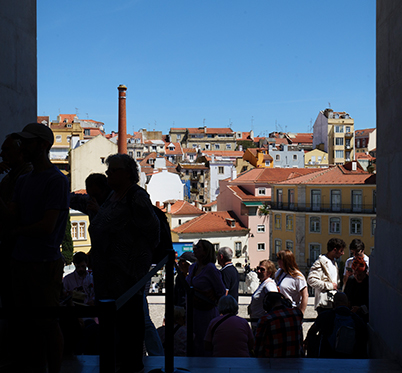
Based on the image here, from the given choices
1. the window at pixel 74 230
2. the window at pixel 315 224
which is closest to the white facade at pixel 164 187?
the window at pixel 74 230

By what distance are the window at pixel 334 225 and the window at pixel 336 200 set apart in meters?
0.92

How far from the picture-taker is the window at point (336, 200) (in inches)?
1576

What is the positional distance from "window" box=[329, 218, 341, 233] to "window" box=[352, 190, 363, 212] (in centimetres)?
178

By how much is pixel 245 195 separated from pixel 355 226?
12924 millimetres

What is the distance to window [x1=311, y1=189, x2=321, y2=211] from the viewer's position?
41031 mm

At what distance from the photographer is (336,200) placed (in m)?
40.2

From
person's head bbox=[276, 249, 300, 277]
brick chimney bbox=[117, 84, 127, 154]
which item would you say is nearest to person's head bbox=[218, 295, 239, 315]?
person's head bbox=[276, 249, 300, 277]

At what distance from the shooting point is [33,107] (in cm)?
415

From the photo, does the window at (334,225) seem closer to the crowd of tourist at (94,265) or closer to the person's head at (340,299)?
the person's head at (340,299)

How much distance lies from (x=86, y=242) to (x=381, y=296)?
35857 mm

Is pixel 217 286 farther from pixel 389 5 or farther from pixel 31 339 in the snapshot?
pixel 389 5

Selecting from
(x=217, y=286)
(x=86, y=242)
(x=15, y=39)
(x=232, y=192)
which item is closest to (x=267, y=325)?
(x=217, y=286)

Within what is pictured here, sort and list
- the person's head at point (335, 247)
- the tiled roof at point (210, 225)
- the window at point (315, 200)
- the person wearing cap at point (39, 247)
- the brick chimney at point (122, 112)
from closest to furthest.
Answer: the person wearing cap at point (39, 247) → the person's head at point (335, 247) → the window at point (315, 200) → the tiled roof at point (210, 225) → the brick chimney at point (122, 112)

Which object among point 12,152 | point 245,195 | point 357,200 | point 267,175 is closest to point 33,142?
point 12,152
